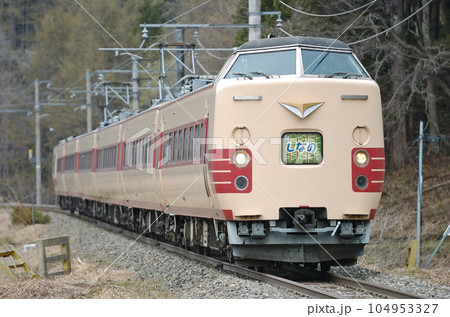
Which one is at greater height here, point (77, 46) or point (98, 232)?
point (77, 46)

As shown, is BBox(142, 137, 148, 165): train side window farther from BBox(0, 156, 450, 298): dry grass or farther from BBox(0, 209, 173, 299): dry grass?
BBox(0, 209, 173, 299): dry grass

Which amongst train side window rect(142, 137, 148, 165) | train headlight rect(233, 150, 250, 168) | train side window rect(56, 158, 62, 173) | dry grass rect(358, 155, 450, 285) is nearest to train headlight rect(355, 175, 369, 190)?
train headlight rect(233, 150, 250, 168)

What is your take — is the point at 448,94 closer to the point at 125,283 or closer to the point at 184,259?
the point at 184,259

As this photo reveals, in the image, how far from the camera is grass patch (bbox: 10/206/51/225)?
1278 inches

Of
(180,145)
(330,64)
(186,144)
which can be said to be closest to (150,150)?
(180,145)

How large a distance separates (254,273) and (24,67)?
57.6 meters

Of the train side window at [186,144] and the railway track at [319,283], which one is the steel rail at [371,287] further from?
the train side window at [186,144]

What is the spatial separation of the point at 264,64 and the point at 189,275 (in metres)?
3.34

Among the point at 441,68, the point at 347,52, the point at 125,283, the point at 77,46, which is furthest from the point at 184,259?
the point at 77,46

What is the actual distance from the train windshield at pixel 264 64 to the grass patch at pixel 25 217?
68.9 feet

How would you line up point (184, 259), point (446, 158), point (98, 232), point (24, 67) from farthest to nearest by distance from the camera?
point (24, 67) < point (446, 158) < point (98, 232) < point (184, 259)

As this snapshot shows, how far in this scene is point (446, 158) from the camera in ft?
93.0

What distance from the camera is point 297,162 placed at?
11930 mm

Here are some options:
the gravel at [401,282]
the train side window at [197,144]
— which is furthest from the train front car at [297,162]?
the train side window at [197,144]
